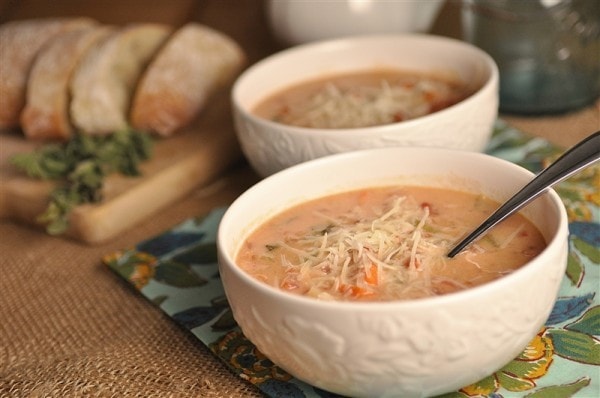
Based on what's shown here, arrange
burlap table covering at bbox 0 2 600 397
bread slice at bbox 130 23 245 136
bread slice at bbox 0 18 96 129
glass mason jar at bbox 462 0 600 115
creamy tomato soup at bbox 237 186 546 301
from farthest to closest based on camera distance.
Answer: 1. bread slice at bbox 0 18 96 129
2. bread slice at bbox 130 23 245 136
3. glass mason jar at bbox 462 0 600 115
4. burlap table covering at bbox 0 2 600 397
5. creamy tomato soup at bbox 237 186 546 301

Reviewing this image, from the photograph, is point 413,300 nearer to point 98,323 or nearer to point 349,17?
point 98,323

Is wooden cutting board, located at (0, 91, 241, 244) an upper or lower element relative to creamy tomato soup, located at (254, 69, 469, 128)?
lower

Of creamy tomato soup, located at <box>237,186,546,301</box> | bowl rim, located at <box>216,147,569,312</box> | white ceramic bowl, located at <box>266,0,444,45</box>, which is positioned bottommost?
white ceramic bowl, located at <box>266,0,444,45</box>

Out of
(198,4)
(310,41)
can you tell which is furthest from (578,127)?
(198,4)

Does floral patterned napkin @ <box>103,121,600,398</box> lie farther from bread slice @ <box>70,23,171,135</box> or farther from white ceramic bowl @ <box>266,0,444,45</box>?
bread slice @ <box>70,23,171,135</box>

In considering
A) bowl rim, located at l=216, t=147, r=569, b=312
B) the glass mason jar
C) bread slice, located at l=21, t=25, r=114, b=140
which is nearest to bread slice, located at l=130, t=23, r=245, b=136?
bread slice, located at l=21, t=25, r=114, b=140

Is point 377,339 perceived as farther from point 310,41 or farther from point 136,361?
point 310,41
